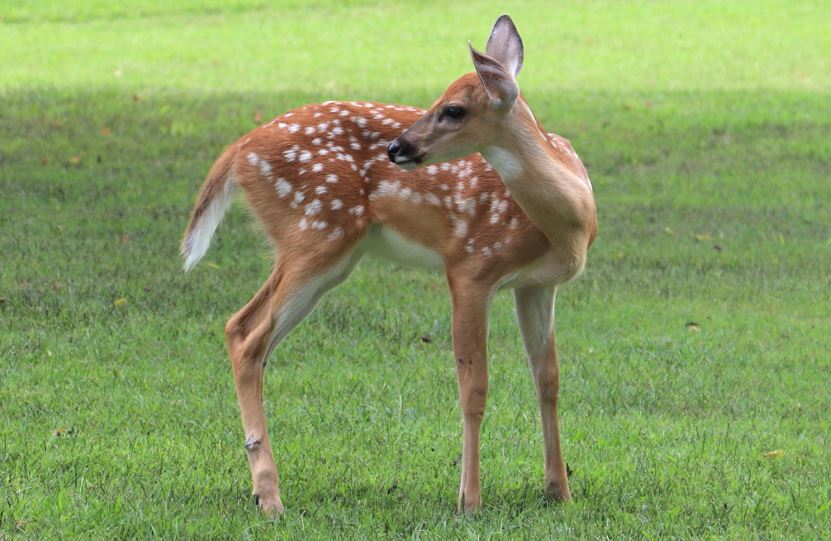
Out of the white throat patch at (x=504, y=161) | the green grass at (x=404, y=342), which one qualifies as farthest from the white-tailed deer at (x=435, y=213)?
the green grass at (x=404, y=342)

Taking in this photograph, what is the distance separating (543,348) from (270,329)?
107cm

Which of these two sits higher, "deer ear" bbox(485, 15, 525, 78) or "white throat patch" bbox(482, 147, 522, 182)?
"deer ear" bbox(485, 15, 525, 78)

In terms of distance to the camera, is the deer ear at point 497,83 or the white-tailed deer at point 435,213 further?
the white-tailed deer at point 435,213

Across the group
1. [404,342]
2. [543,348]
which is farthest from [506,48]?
[404,342]

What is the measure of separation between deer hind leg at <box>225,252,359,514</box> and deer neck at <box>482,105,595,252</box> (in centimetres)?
81

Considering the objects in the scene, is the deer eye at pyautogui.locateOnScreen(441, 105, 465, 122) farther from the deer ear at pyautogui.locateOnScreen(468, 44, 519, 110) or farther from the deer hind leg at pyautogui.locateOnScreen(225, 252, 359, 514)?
Answer: the deer hind leg at pyautogui.locateOnScreen(225, 252, 359, 514)

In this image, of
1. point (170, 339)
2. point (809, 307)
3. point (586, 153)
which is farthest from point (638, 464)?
point (586, 153)

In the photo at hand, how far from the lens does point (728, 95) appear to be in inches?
656

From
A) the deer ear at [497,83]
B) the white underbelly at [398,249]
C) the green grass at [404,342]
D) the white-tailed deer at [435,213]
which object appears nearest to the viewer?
the deer ear at [497,83]

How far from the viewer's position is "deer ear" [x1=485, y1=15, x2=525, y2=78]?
5250 mm

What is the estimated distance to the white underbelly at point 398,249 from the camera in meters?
5.55

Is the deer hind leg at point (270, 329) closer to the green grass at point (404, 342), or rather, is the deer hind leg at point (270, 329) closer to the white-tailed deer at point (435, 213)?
the white-tailed deer at point (435, 213)

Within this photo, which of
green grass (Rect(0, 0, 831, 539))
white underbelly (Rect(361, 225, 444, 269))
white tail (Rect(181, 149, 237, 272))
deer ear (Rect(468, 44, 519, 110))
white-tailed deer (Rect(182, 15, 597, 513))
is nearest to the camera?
deer ear (Rect(468, 44, 519, 110))

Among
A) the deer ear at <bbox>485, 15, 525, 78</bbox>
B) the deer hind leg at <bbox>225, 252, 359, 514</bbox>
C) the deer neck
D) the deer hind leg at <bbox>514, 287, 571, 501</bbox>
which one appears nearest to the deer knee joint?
the deer hind leg at <bbox>225, 252, 359, 514</bbox>
